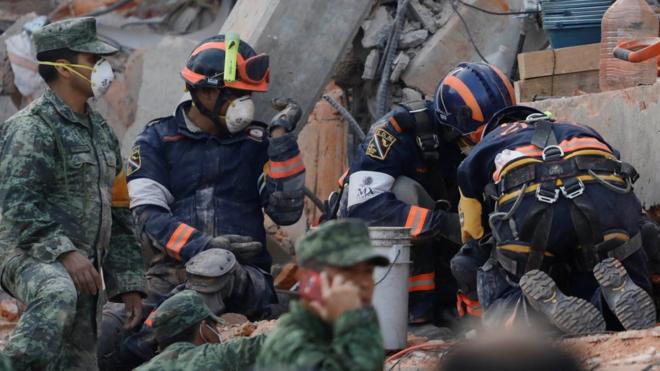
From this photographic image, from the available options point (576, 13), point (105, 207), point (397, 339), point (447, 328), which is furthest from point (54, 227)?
point (576, 13)

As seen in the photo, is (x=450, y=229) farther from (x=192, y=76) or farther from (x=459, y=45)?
(x=459, y=45)

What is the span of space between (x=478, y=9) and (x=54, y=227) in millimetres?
4844

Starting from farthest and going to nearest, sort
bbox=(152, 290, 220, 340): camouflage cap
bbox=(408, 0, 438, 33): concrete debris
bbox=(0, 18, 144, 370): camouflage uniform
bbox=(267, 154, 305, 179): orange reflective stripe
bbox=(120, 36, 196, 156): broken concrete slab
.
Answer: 1. bbox=(120, 36, 196, 156): broken concrete slab
2. bbox=(408, 0, 438, 33): concrete debris
3. bbox=(267, 154, 305, 179): orange reflective stripe
4. bbox=(0, 18, 144, 370): camouflage uniform
5. bbox=(152, 290, 220, 340): camouflage cap

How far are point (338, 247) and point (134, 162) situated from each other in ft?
16.5

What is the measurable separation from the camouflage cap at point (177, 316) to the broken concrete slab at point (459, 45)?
15.6ft

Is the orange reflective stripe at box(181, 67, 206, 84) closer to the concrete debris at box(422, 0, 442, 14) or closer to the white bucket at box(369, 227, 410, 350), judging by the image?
the white bucket at box(369, 227, 410, 350)

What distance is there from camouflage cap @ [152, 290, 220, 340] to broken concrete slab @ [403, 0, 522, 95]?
4767 mm

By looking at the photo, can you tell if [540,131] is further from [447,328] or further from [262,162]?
[262,162]

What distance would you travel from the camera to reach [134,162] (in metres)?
9.03

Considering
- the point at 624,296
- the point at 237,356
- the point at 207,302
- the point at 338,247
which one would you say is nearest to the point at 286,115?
the point at 207,302

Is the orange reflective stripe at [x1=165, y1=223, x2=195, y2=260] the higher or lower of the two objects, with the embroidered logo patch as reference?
lower

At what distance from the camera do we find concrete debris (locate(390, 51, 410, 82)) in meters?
10.8

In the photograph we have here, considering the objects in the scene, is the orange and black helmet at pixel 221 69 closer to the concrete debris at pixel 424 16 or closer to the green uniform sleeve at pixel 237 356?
the concrete debris at pixel 424 16

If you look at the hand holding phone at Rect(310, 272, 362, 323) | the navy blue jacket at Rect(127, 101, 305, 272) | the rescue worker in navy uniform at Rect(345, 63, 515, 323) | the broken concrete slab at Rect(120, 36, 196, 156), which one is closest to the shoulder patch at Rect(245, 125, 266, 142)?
the navy blue jacket at Rect(127, 101, 305, 272)
